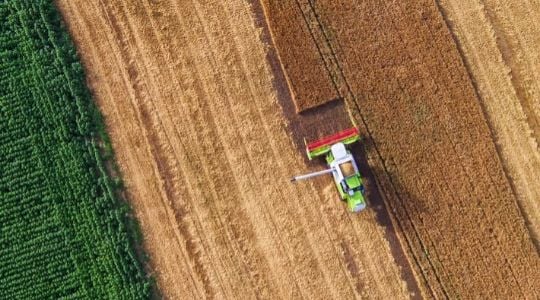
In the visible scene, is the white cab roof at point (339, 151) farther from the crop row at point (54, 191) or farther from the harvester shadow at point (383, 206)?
the crop row at point (54, 191)

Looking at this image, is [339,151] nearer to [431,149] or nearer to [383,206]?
[383,206]

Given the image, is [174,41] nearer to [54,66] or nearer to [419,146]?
[54,66]

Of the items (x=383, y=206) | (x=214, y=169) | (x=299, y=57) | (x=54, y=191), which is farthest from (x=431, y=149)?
(x=54, y=191)

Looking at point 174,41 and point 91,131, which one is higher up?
point 174,41

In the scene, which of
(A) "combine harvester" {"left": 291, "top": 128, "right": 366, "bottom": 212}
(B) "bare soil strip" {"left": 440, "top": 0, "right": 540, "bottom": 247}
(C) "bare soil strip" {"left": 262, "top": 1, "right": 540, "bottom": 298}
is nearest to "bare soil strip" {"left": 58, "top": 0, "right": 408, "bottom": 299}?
(A) "combine harvester" {"left": 291, "top": 128, "right": 366, "bottom": 212}

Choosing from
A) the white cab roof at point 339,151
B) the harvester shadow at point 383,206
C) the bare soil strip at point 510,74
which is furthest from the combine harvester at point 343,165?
A: the bare soil strip at point 510,74

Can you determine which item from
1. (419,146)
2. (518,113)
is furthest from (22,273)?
(518,113)
